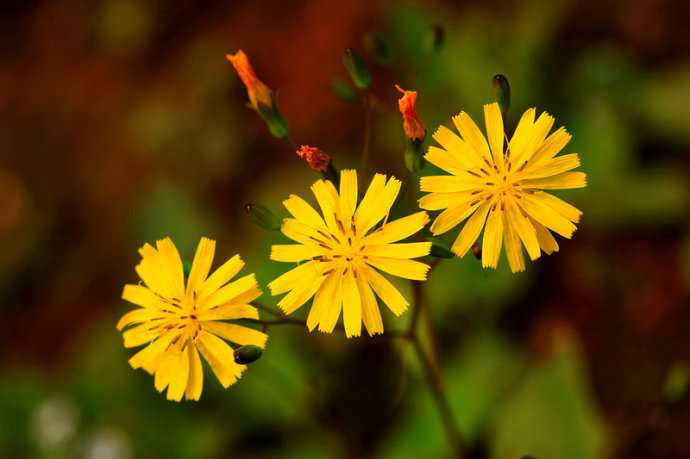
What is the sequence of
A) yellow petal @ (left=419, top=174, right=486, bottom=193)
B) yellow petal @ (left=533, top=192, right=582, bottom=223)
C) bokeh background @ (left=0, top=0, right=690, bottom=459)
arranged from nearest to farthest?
yellow petal @ (left=533, top=192, right=582, bottom=223) → yellow petal @ (left=419, top=174, right=486, bottom=193) → bokeh background @ (left=0, top=0, right=690, bottom=459)

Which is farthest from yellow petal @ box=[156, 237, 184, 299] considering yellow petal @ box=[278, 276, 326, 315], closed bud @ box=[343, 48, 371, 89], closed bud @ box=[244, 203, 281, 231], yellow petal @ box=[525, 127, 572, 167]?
yellow petal @ box=[525, 127, 572, 167]

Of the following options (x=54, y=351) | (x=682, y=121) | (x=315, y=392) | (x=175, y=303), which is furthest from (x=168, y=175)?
(x=682, y=121)

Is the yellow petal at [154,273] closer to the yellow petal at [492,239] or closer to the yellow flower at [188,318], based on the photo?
the yellow flower at [188,318]

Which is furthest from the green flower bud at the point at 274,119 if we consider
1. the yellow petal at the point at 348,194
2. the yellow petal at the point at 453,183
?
the yellow petal at the point at 453,183

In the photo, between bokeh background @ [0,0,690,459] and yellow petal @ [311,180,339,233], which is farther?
bokeh background @ [0,0,690,459]

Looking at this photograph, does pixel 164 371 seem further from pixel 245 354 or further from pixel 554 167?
pixel 554 167

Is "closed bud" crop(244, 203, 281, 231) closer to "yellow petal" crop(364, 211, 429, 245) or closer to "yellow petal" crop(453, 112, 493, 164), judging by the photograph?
"yellow petal" crop(364, 211, 429, 245)
